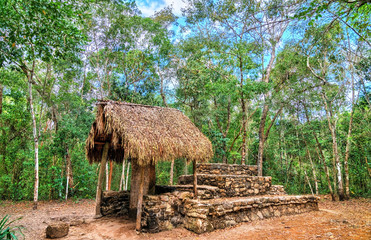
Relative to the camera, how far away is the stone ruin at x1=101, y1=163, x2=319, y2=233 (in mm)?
4961

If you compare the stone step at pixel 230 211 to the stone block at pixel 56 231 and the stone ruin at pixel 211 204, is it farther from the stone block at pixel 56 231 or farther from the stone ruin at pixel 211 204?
the stone block at pixel 56 231

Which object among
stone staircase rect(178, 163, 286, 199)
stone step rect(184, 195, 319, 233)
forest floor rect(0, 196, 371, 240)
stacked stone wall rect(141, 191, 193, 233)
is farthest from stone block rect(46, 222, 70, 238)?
stone staircase rect(178, 163, 286, 199)

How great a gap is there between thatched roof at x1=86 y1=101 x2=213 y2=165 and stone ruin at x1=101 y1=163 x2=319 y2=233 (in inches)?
42.9

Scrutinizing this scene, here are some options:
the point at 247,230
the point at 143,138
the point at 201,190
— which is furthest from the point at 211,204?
the point at 143,138

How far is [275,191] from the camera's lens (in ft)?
26.7

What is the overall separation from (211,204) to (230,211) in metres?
0.73

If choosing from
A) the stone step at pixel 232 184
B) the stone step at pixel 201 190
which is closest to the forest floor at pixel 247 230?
the stone step at pixel 201 190

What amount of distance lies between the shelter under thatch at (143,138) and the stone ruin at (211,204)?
39cm

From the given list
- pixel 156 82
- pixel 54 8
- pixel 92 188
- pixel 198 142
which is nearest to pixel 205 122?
pixel 156 82

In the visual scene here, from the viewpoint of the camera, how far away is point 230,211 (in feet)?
17.6

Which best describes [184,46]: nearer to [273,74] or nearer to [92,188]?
[273,74]

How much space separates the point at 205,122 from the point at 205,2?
6.90m

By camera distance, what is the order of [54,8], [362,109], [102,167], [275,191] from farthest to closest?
[362,109], [275,191], [102,167], [54,8]

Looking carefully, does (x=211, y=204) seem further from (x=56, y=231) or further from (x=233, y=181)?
(x=56, y=231)
